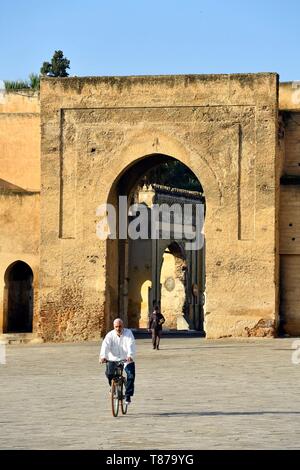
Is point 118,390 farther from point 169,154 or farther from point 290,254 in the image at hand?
point 290,254

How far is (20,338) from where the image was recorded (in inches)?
1218

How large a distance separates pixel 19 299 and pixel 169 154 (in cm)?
Result: 662

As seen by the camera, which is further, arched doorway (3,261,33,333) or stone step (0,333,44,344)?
arched doorway (3,261,33,333)

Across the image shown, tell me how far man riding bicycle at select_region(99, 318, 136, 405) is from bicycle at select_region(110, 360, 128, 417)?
53 mm

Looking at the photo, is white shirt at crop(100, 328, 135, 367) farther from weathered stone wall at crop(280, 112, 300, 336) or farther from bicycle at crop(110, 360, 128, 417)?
weathered stone wall at crop(280, 112, 300, 336)

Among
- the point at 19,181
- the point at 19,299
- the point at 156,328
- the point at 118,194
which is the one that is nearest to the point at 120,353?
the point at 156,328

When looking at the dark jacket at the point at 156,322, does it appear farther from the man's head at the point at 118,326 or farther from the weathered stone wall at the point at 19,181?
the man's head at the point at 118,326

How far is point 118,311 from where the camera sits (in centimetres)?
3209

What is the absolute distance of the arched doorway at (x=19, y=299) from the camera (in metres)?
32.9

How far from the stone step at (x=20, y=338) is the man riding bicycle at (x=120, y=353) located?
1399 centimetres

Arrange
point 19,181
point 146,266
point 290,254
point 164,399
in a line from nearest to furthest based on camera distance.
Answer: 1. point 164,399
2. point 290,254
3. point 19,181
4. point 146,266

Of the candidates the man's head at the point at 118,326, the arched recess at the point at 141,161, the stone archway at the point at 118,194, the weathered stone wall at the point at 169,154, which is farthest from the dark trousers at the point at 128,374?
the stone archway at the point at 118,194

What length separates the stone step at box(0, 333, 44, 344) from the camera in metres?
30.6

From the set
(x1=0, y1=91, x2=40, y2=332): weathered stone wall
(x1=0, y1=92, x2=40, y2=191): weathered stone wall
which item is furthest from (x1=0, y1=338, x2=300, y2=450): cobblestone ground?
(x1=0, y1=92, x2=40, y2=191): weathered stone wall
